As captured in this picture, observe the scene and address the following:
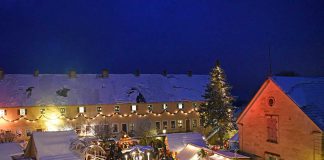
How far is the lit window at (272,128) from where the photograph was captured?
1991cm

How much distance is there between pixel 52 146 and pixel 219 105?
24711 millimetres

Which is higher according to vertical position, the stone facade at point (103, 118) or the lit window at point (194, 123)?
the stone facade at point (103, 118)

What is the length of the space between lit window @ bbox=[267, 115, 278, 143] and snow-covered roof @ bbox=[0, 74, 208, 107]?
29.0m

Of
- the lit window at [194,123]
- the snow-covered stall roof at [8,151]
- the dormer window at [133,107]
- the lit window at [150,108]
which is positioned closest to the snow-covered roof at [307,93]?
the snow-covered stall roof at [8,151]

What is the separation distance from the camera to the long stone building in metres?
42.2

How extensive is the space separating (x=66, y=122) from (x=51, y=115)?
225 cm

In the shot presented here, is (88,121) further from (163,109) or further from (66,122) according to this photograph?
(163,109)

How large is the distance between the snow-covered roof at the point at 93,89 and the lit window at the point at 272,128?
2903 centimetres

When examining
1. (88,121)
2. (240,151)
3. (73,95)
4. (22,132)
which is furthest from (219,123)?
(22,132)

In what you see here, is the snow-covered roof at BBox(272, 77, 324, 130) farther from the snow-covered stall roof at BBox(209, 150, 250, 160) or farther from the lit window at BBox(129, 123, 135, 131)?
the lit window at BBox(129, 123, 135, 131)

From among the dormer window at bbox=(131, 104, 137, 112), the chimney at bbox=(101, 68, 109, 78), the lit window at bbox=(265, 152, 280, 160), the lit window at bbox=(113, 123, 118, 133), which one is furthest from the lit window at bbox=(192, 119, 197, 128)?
the lit window at bbox=(265, 152, 280, 160)

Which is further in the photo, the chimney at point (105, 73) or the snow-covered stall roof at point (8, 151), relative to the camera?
the chimney at point (105, 73)

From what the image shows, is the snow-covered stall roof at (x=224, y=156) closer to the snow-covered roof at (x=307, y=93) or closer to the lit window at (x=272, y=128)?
the lit window at (x=272, y=128)

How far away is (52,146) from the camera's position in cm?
1470
